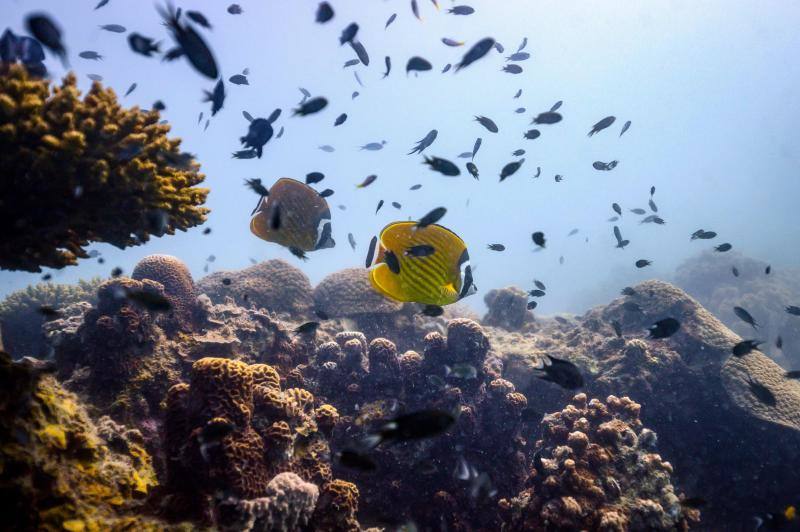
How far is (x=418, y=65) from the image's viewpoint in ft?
22.1

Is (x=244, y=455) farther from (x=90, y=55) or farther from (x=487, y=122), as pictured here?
(x=90, y=55)

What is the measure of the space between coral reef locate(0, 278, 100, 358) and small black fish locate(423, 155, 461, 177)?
7480 mm

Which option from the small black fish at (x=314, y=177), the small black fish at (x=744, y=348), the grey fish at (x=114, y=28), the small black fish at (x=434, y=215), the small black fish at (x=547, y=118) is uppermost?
the grey fish at (x=114, y=28)

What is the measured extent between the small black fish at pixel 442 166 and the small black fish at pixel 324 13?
11.8ft

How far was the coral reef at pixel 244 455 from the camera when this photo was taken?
9.51 ft

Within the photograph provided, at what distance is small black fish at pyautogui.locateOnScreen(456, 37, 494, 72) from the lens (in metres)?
5.89

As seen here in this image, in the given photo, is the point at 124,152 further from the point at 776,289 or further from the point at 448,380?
the point at 776,289

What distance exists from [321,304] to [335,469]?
16.8 feet

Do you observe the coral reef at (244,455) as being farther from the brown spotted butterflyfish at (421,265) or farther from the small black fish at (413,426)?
the brown spotted butterflyfish at (421,265)

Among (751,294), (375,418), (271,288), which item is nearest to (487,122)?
(375,418)

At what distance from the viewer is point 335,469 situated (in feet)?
15.1

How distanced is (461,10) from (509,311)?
27.4 feet

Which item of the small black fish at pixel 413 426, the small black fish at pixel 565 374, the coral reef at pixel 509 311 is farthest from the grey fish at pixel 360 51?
the coral reef at pixel 509 311

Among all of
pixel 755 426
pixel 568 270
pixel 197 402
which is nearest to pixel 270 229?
pixel 197 402
